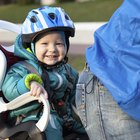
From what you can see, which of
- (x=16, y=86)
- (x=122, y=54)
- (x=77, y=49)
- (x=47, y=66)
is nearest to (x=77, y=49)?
(x=77, y=49)

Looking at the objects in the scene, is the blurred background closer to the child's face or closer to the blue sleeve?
the child's face

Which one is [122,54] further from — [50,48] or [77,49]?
[77,49]

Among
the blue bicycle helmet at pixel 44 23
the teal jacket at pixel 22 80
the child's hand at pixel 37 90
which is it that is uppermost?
the blue bicycle helmet at pixel 44 23

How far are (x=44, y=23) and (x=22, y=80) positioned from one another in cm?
37

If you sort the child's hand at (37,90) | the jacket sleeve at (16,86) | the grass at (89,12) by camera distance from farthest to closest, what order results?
1. the grass at (89,12)
2. the jacket sleeve at (16,86)
3. the child's hand at (37,90)

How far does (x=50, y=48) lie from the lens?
3035 mm

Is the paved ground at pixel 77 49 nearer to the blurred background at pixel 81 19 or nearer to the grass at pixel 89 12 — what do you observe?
the blurred background at pixel 81 19

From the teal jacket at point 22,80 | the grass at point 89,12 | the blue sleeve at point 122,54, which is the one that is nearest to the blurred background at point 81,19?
the grass at point 89,12

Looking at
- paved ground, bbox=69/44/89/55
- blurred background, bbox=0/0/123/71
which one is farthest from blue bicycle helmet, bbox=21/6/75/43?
paved ground, bbox=69/44/89/55

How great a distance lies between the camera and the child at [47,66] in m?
3.03

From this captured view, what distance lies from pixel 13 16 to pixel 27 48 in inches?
566

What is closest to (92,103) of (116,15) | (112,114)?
(112,114)

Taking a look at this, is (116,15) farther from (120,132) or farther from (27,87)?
(27,87)

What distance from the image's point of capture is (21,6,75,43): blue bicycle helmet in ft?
9.94
